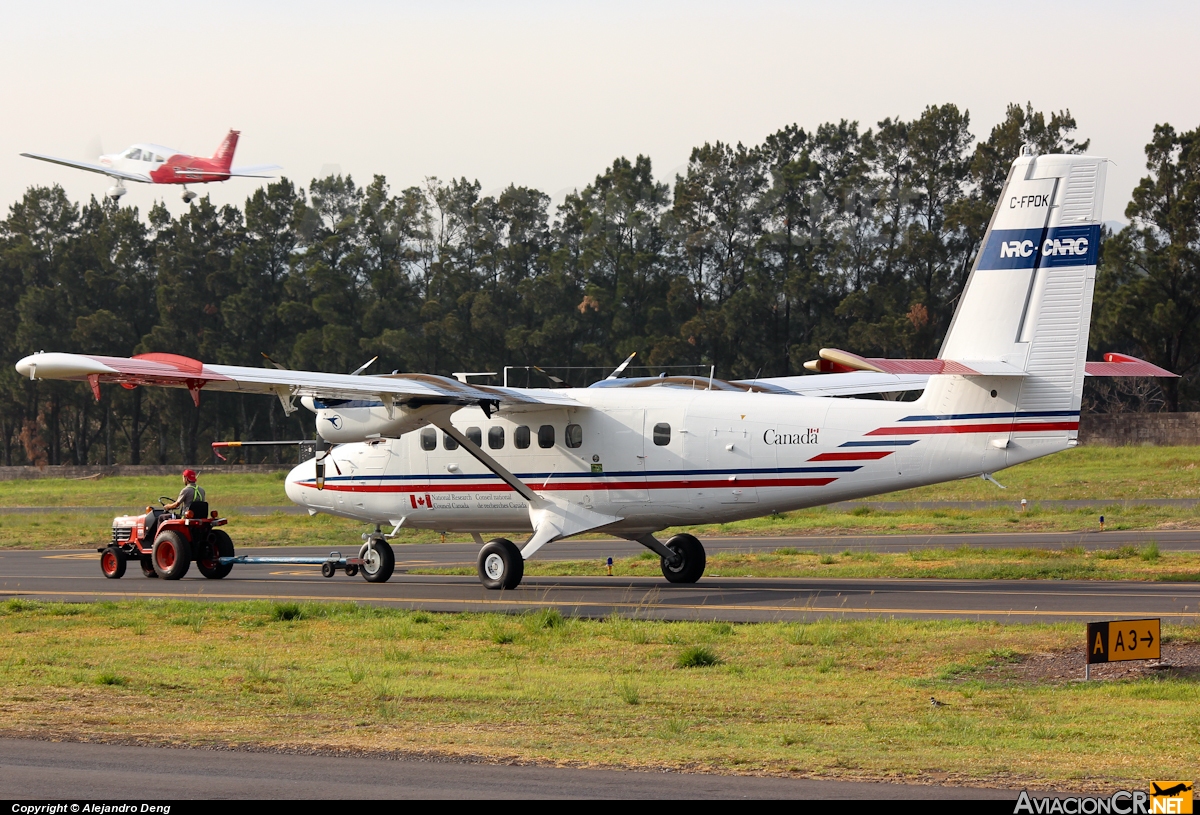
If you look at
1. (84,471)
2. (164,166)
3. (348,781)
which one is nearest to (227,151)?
(164,166)

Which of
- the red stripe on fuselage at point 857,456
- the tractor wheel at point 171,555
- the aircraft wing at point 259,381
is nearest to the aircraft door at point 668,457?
the aircraft wing at point 259,381

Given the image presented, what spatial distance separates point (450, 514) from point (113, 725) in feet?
49.5

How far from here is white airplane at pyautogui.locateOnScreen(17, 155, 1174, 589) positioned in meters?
21.4

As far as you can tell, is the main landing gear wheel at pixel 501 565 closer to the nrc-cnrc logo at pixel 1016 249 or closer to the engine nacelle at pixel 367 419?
the engine nacelle at pixel 367 419

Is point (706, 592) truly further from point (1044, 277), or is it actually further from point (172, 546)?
point (172, 546)

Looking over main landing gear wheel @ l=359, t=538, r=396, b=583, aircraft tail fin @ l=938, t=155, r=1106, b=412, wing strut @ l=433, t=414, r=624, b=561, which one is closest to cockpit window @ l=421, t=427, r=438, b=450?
wing strut @ l=433, t=414, r=624, b=561

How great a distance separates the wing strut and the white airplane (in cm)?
4

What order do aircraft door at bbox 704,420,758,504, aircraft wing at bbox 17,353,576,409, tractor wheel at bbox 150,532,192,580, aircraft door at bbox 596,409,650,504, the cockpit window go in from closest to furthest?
aircraft wing at bbox 17,353,576,409 < aircraft door at bbox 704,420,758,504 < aircraft door at bbox 596,409,650,504 < the cockpit window < tractor wheel at bbox 150,532,192,580

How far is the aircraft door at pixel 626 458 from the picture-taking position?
24.7 metres

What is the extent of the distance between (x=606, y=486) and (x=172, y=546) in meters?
10.1

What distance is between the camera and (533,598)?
23797 mm

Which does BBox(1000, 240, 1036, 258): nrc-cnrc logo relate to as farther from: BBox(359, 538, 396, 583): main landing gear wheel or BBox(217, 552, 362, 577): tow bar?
BBox(217, 552, 362, 577): tow bar

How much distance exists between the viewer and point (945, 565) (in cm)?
2788

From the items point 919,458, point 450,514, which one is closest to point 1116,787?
point 919,458
